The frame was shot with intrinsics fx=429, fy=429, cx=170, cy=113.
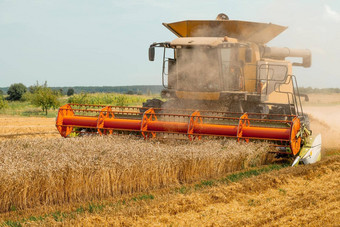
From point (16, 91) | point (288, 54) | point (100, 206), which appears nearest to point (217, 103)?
point (288, 54)

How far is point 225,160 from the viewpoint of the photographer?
7.61m

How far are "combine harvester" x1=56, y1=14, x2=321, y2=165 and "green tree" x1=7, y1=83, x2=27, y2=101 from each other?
55511mm

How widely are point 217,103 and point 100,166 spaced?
4.25 metres

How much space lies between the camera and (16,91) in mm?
62344

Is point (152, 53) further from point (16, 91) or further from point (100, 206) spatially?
point (16, 91)

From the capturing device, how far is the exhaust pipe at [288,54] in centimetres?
1134

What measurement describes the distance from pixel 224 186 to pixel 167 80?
14.3 feet

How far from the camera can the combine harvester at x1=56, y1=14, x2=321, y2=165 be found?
846 cm

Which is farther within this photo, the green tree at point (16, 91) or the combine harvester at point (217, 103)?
the green tree at point (16, 91)

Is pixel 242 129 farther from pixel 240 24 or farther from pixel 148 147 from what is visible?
pixel 240 24

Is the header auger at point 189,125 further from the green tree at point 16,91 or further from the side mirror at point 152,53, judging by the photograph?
the green tree at point 16,91

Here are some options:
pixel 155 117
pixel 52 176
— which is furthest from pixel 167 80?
pixel 52 176

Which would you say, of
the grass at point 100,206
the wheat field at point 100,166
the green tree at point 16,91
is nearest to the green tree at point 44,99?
the wheat field at point 100,166

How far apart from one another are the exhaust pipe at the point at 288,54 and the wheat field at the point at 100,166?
3.82 metres
